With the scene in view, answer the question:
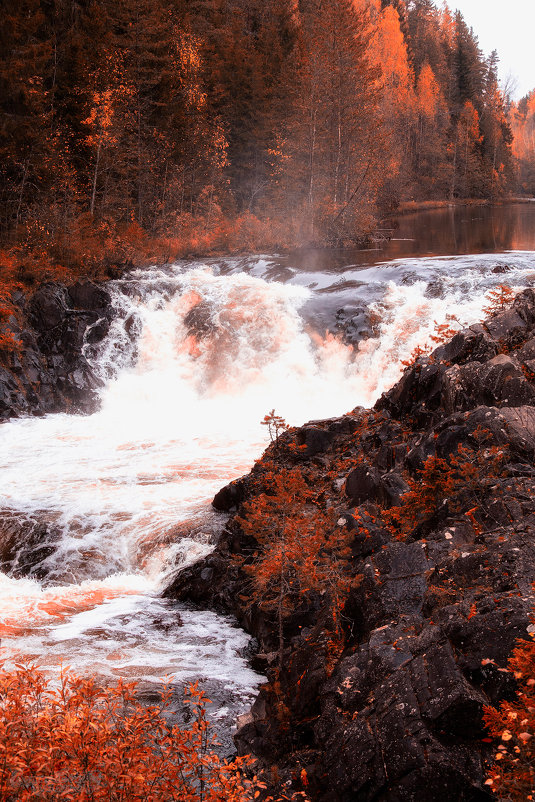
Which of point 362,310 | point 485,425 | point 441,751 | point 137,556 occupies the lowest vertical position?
point 137,556

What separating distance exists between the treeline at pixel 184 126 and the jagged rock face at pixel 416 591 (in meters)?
15.9

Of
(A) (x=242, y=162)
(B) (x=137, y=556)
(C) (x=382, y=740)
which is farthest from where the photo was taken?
(A) (x=242, y=162)

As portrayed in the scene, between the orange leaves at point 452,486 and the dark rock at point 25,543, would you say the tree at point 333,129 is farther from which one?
the orange leaves at point 452,486

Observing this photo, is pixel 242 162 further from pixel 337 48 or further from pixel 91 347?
pixel 91 347

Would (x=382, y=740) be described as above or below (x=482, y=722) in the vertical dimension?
below

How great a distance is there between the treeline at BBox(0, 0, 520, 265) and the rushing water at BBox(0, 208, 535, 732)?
533cm

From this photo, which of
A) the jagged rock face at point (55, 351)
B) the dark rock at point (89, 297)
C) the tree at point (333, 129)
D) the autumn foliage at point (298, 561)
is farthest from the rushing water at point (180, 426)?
the tree at point (333, 129)

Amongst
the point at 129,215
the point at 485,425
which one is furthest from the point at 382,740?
the point at 129,215

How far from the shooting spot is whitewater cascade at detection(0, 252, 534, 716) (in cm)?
785

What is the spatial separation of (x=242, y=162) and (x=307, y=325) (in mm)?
22619

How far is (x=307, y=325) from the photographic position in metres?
19.3

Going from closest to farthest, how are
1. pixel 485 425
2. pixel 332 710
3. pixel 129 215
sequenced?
pixel 332 710 → pixel 485 425 → pixel 129 215

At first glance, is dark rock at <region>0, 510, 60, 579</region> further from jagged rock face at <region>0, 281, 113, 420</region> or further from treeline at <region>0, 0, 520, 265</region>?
treeline at <region>0, 0, 520, 265</region>

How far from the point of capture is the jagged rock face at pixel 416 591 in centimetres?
416
